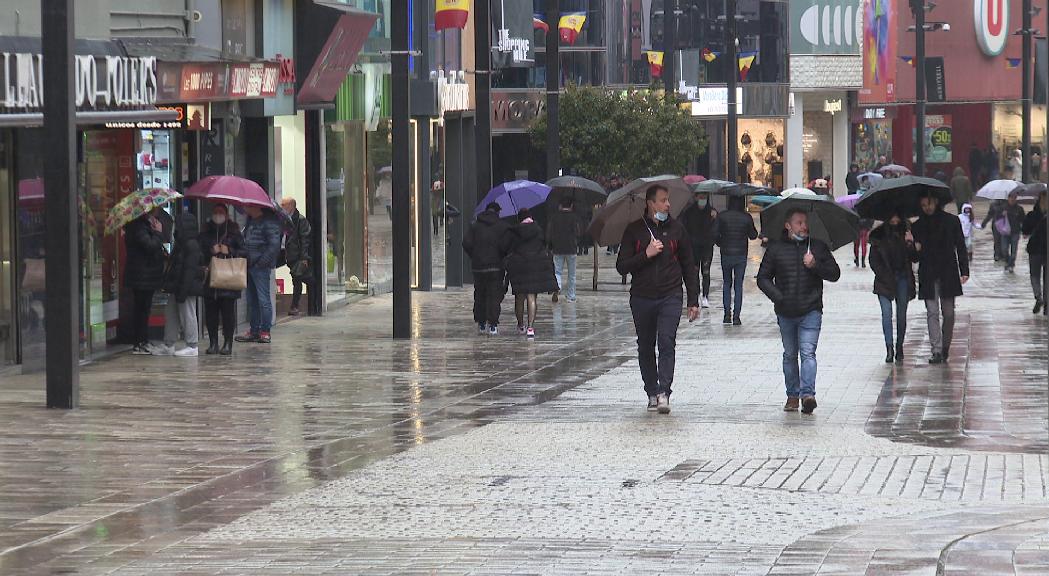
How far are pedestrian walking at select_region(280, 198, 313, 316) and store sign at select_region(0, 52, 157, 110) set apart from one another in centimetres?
487

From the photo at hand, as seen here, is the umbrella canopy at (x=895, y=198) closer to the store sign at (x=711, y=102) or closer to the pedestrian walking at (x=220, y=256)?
the pedestrian walking at (x=220, y=256)

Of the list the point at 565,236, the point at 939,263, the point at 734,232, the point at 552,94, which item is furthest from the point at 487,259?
the point at 552,94

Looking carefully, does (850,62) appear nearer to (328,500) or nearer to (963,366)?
(963,366)

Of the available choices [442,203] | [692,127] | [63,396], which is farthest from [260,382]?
[692,127]

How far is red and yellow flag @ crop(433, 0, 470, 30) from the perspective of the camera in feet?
91.0

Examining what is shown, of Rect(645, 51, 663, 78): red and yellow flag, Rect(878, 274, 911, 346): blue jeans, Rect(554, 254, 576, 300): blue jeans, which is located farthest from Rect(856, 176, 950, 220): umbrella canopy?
Rect(645, 51, 663, 78): red and yellow flag

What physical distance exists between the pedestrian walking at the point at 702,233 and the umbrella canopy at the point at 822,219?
10.1 metres

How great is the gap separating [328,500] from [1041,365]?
9685 millimetres

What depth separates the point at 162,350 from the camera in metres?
18.7

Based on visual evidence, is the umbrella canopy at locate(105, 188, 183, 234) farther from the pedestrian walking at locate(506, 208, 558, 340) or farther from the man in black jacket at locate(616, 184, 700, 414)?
the man in black jacket at locate(616, 184, 700, 414)

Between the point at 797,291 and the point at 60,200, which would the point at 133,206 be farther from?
the point at 797,291

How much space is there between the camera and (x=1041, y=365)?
17719mm

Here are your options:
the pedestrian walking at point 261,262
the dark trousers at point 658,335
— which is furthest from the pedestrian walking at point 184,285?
the dark trousers at point 658,335

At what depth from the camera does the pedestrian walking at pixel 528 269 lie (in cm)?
2127
